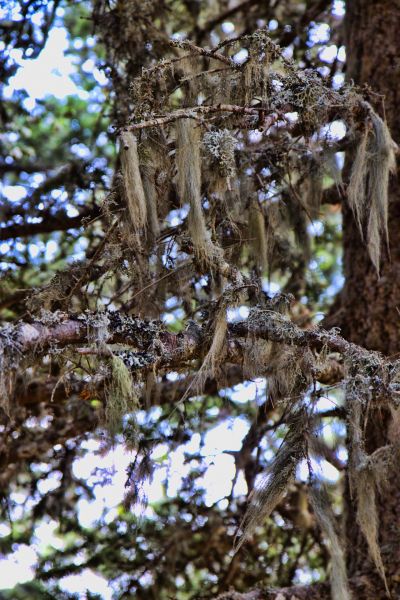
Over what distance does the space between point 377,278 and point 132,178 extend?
1.99 metres

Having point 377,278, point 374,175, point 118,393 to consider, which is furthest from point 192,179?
point 377,278

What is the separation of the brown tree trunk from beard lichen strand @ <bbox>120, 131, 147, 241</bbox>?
138cm

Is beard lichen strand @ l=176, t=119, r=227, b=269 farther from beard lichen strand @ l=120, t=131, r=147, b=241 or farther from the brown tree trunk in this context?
the brown tree trunk

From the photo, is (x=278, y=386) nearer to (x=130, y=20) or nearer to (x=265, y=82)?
(x=265, y=82)

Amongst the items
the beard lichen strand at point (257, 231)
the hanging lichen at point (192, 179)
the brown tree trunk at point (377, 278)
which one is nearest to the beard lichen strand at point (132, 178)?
the hanging lichen at point (192, 179)

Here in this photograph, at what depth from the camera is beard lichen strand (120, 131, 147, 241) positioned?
106 inches

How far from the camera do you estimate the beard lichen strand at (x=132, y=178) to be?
8.82 feet

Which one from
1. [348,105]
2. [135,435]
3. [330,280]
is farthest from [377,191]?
[330,280]

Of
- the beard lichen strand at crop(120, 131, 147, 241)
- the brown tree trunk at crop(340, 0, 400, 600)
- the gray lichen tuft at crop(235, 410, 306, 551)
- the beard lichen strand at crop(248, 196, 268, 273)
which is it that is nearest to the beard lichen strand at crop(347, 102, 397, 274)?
the brown tree trunk at crop(340, 0, 400, 600)

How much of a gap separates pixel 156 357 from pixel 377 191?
4.00ft

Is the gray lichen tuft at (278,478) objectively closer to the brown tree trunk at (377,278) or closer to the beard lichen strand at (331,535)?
the beard lichen strand at (331,535)

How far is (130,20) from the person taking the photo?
4906 mm

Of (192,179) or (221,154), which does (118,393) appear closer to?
(192,179)

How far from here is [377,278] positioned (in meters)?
4.34
